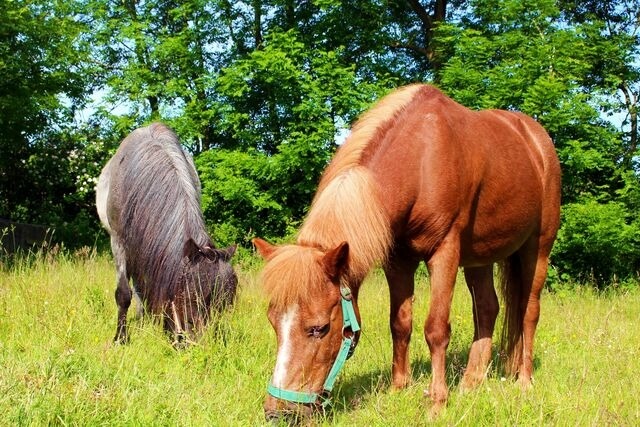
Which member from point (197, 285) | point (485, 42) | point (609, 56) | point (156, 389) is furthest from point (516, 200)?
point (609, 56)

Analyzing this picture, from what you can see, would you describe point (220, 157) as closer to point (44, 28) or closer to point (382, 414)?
point (44, 28)

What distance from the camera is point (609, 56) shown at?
1129cm

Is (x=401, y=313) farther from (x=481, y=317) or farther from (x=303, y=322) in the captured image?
(x=303, y=322)

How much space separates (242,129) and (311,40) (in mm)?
2407

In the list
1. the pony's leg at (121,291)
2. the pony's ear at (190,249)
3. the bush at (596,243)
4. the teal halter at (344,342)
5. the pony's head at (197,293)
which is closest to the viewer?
the teal halter at (344,342)

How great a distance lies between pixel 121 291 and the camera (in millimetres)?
5613

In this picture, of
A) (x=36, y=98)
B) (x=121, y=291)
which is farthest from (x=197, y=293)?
(x=36, y=98)

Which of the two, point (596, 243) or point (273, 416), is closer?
point (273, 416)

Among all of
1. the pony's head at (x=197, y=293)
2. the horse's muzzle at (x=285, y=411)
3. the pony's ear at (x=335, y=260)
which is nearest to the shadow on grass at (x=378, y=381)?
the horse's muzzle at (x=285, y=411)

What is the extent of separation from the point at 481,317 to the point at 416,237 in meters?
1.59

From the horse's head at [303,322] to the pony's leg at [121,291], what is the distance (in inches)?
99.9

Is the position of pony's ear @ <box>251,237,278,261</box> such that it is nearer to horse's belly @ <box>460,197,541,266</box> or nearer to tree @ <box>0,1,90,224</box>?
horse's belly @ <box>460,197,541,266</box>

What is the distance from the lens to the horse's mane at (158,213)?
16.4 ft

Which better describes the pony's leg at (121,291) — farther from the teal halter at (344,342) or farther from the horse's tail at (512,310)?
the horse's tail at (512,310)
